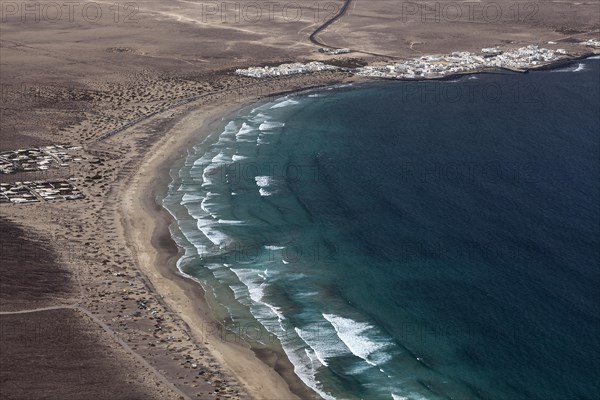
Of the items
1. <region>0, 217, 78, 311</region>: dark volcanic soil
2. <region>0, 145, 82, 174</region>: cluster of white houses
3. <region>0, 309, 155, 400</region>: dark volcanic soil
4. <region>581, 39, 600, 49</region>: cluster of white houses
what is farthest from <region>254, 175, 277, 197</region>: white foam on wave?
<region>581, 39, 600, 49</region>: cluster of white houses

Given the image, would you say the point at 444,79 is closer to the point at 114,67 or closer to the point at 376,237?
the point at 114,67

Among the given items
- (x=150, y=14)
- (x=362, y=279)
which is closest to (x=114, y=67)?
(x=150, y=14)

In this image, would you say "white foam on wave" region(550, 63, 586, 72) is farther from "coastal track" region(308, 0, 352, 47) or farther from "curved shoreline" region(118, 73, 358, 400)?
"curved shoreline" region(118, 73, 358, 400)

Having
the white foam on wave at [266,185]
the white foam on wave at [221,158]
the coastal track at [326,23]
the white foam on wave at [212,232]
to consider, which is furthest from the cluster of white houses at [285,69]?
the white foam on wave at [212,232]

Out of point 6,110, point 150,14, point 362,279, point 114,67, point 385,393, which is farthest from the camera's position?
point 150,14

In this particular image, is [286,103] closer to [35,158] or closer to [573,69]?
[35,158]

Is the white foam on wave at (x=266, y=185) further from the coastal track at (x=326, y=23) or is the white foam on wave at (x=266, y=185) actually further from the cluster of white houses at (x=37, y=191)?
the coastal track at (x=326, y=23)
